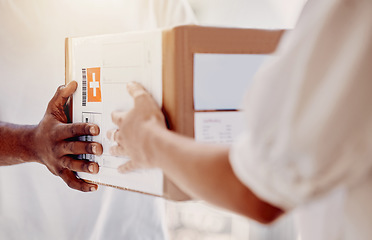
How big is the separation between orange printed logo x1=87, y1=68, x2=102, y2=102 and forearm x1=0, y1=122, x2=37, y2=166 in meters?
0.26

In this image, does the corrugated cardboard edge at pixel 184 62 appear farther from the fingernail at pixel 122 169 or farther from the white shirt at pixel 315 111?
the white shirt at pixel 315 111

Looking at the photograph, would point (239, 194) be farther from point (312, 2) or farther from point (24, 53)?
point (24, 53)

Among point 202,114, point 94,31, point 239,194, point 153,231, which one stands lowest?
point 153,231

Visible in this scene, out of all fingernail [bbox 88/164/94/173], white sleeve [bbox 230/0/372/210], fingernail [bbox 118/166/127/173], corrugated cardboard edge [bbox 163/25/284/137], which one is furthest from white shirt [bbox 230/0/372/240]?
fingernail [bbox 88/164/94/173]

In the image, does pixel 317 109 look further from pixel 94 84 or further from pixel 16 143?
pixel 16 143

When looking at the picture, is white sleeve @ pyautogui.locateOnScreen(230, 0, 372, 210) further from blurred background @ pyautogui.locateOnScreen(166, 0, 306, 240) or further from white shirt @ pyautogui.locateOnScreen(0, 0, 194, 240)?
blurred background @ pyautogui.locateOnScreen(166, 0, 306, 240)

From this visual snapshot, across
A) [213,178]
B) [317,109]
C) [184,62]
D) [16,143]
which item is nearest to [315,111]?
[317,109]

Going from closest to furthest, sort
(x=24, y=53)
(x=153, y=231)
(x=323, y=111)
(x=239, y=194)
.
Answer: (x=323, y=111) < (x=239, y=194) < (x=24, y=53) < (x=153, y=231)

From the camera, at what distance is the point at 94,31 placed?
1.29 metres

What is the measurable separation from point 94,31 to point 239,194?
0.93 m

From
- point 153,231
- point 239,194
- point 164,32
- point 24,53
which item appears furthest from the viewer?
point 153,231

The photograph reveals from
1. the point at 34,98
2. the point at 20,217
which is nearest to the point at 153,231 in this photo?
the point at 20,217

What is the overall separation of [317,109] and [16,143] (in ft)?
3.02

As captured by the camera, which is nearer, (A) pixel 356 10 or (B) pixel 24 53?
(A) pixel 356 10
